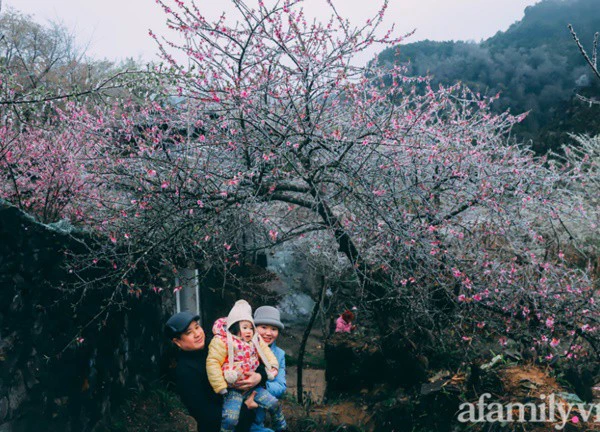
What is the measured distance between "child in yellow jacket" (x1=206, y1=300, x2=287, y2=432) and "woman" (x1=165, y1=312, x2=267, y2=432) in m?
0.07

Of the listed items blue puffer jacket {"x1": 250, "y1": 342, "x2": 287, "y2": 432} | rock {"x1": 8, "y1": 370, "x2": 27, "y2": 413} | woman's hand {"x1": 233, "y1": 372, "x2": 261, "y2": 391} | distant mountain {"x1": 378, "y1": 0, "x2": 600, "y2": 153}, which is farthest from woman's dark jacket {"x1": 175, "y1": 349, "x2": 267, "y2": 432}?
distant mountain {"x1": 378, "y1": 0, "x2": 600, "y2": 153}

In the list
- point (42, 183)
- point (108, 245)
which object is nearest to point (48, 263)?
point (108, 245)

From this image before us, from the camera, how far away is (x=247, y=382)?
290 cm

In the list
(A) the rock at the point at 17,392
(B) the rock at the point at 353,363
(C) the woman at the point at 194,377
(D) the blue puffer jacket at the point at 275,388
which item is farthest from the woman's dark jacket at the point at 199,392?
(B) the rock at the point at 353,363

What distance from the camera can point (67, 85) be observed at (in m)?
17.7

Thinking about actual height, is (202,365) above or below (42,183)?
below

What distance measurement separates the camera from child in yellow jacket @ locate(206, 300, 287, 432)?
2.84 m

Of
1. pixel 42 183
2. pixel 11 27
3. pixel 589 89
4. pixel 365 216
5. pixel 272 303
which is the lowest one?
pixel 272 303

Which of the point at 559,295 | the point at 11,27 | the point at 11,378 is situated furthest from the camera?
the point at 11,27

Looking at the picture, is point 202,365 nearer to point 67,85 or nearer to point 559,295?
point 559,295

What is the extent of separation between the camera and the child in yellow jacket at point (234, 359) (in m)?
2.84

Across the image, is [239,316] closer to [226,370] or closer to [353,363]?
[226,370]

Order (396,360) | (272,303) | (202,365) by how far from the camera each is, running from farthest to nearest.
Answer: (272,303), (396,360), (202,365)

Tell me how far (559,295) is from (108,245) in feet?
17.6
